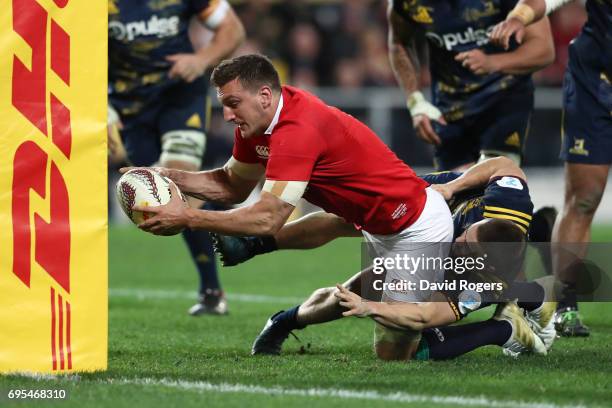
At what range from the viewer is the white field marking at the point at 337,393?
402 centimetres

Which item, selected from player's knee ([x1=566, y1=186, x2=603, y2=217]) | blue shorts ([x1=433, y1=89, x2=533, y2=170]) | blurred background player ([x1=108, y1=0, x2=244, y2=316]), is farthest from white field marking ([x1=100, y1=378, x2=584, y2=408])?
blue shorts ([x1=433, y1=89, x2=533, y2=170])

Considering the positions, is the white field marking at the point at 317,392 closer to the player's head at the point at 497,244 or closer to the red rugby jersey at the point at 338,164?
the red rugby jersey at the point at 338,164

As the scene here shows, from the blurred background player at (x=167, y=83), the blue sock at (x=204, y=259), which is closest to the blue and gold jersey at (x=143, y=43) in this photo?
the blurred background player at (x=167, y=83)

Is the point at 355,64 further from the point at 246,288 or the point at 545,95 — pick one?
the point at 246,288

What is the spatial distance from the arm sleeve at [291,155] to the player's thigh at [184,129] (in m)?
2.85

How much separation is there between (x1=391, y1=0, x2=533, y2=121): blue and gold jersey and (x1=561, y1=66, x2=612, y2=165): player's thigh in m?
0.62

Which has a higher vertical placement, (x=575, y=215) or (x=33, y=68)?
(x=33, y=68)

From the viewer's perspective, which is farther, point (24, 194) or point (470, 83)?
point (470, 83)

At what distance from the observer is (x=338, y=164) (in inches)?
201

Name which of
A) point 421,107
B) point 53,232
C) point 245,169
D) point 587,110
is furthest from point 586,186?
point 53,232

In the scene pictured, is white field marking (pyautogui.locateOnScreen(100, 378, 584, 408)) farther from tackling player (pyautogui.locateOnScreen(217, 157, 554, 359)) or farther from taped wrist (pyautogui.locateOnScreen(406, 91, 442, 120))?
taped wrist (pyautogui.locateOnScreen(406, 91, 442, 120))

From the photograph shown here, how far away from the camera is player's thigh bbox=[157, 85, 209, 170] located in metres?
7.70

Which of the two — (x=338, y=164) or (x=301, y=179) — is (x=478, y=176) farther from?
(x=301, y=179)

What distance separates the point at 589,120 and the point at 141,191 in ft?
9.64
